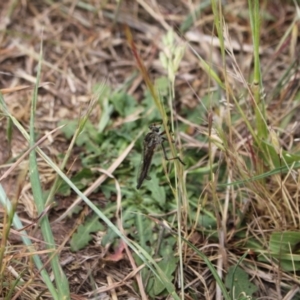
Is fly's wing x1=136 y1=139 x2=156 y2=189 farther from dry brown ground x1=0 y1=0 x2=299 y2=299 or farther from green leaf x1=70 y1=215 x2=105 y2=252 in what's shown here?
dry brown ground x1=0 y1=0 x2=299 y2=299

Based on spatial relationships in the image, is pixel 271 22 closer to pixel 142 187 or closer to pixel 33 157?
pixel 142 187

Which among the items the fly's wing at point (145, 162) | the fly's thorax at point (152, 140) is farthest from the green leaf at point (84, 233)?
the fly's thorax at point (152, 140)

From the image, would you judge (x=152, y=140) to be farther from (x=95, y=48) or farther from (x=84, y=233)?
(x=95, y=48)

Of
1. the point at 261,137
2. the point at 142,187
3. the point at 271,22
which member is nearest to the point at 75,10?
the point at 271,22

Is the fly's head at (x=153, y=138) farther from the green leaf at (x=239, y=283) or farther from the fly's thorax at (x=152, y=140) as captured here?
the green leaf at (x=239, y=283)

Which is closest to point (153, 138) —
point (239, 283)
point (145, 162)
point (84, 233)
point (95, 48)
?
point (145, 162)
